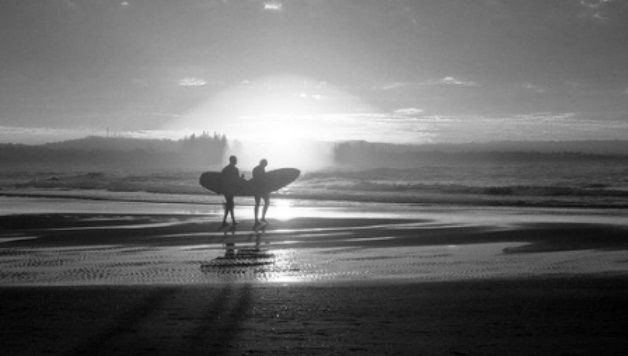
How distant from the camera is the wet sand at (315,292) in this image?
6426 millimetres

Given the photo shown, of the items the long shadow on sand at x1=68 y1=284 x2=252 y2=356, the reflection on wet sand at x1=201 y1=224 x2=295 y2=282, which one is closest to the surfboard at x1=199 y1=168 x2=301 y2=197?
the reflection on wet sand at x1=201 y1=224 x2=295 y2=282

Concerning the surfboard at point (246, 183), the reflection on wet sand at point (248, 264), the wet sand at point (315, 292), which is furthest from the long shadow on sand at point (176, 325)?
the surfboard at point (246, 183)

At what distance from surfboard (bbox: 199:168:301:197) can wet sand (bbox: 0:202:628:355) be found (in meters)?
2.97

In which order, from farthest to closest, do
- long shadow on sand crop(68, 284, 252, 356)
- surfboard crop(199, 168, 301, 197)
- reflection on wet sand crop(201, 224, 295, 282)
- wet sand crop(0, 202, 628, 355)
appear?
surfboard crop(199, 168, 301, 197) < reflection on wet sand crop(201, 224, 295, 282) < wet sand crop(0, 202, 628, 355) < long shadow on sand crop(68, 284, 252, 356)

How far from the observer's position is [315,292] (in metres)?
8.95

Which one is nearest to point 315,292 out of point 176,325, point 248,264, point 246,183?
point 176,325

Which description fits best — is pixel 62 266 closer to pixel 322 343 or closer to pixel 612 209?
pixel 322 343

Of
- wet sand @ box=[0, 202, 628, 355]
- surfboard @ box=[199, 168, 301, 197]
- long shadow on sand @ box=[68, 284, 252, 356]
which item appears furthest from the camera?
surfboard @ box=[199, 168, 301, 197]

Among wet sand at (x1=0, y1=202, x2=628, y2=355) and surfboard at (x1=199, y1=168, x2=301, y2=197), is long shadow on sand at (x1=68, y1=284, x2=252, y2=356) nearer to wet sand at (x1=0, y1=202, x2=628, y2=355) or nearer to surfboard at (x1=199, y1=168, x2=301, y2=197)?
wet sand at (x1=0, y1=202, x2=628, y2=355)

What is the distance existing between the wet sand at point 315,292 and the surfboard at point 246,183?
2.97 meters

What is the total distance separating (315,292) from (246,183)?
14253 millimetres

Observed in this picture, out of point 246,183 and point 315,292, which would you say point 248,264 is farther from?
point 246,183

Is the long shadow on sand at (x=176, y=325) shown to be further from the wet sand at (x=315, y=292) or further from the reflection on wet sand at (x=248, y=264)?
the reflection on wet sand at (x=248, y=264)

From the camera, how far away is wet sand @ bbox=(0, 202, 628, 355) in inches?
253
